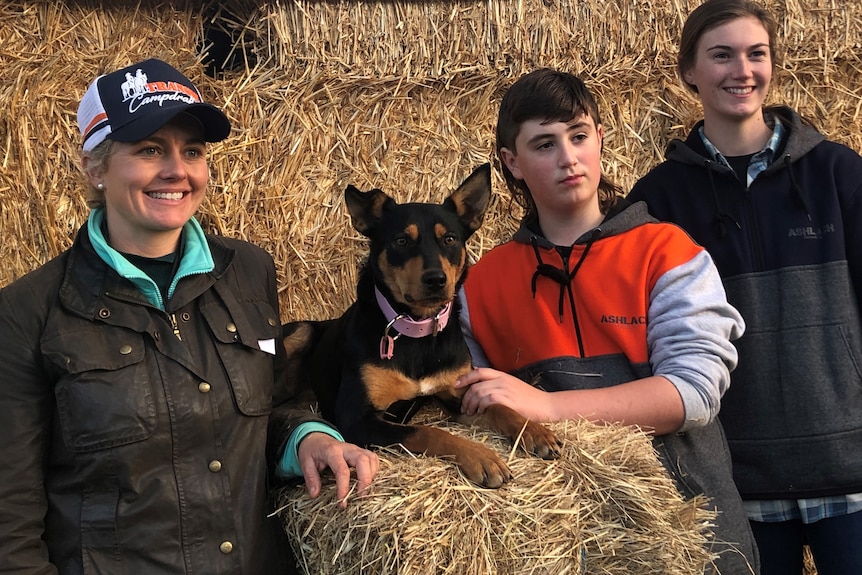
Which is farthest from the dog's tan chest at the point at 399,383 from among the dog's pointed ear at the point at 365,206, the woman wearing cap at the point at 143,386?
the dog's pointed ear at the point at 365,206

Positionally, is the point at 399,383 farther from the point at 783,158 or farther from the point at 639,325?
the point at 783,158

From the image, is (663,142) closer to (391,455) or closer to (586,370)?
(586,370)

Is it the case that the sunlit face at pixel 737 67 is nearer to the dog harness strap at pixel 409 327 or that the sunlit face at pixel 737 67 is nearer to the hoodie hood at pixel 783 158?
the hoodie hood at pixel 783 158

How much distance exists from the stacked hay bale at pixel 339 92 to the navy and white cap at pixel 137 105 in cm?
121

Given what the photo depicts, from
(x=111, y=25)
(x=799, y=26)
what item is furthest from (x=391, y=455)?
(x=799, y=26)

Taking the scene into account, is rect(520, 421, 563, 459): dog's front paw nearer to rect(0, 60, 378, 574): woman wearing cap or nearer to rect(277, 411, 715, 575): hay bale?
rect(277, 411, 715, 575): hay bale

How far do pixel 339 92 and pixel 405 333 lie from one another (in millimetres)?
1470

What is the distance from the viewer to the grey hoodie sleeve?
7.41 feet

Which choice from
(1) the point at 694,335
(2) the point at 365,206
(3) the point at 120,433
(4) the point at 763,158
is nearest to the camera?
(3) the point at 120,433

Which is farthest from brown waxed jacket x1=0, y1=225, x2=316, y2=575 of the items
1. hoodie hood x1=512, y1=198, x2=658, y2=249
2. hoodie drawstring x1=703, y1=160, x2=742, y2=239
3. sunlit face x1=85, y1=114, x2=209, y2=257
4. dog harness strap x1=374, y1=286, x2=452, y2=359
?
hoodie drawstring x1=703, y1=160, x2=742, y2=239

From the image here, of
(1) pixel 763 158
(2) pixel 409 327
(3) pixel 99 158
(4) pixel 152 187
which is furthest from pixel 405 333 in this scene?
(1) pixel 763 158

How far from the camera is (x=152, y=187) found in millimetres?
2047

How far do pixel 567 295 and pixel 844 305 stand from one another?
107 centimetres

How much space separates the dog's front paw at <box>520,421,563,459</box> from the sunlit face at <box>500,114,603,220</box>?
34.7 inches
